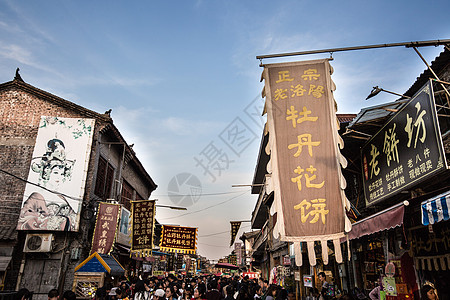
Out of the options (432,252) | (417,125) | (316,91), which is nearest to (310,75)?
(316,91)

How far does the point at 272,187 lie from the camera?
246 inches

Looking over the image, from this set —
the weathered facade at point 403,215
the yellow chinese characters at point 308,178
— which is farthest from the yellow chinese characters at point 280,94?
the weathered facade at point 403,215

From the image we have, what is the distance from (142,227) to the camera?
1747 centimetres

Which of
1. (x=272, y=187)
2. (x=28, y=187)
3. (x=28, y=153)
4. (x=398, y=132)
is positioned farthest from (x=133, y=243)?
(x=398, y=132)

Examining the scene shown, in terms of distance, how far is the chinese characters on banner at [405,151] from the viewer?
20.3 feet

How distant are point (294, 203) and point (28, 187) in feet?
47.3

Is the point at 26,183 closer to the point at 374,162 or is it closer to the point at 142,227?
the point at 142,227

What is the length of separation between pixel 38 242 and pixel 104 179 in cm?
→ 476

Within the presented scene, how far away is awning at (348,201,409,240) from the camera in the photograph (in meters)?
5.96

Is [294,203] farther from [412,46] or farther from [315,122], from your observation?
[412,46]

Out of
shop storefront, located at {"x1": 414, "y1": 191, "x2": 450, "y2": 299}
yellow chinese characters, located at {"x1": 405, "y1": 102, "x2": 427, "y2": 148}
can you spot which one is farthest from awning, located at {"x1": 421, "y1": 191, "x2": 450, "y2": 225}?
yellow chinese characters, located at {"x1": 405, "y1": 102, "x2": 427, "y2": 148}

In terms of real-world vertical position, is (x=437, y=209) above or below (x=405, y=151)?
below

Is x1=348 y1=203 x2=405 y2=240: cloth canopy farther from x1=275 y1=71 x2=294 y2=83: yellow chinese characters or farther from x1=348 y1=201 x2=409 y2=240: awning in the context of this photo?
x1=275 y1=71 x2=294 y2=83: yellow chinese characters

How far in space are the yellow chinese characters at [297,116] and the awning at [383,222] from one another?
95.5 inches
